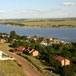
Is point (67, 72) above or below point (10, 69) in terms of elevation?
above

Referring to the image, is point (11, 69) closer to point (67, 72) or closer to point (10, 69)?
point (10, 69)

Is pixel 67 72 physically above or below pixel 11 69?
above

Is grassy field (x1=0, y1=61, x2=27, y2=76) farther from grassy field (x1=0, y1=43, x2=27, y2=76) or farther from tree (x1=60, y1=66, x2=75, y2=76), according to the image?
tree (x1=60, y1=66, x2=75, y2=76)

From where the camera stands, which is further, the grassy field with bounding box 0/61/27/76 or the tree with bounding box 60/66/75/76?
the tree with bounding box 60/66/75/76

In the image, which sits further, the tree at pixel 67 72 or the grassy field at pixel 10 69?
the tree at pixel 67 72

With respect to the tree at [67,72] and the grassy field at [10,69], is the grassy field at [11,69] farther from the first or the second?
the tree at [67,72]

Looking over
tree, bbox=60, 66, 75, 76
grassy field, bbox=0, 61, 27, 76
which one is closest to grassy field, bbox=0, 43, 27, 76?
grassy field, bbox=0, 61, 27, 76

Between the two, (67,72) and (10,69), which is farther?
(10,69)

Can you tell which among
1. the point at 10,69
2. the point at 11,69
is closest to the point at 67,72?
the point at 11,69

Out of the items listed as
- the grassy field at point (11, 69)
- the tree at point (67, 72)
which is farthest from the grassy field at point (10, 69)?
the tree at point (67, 72)
